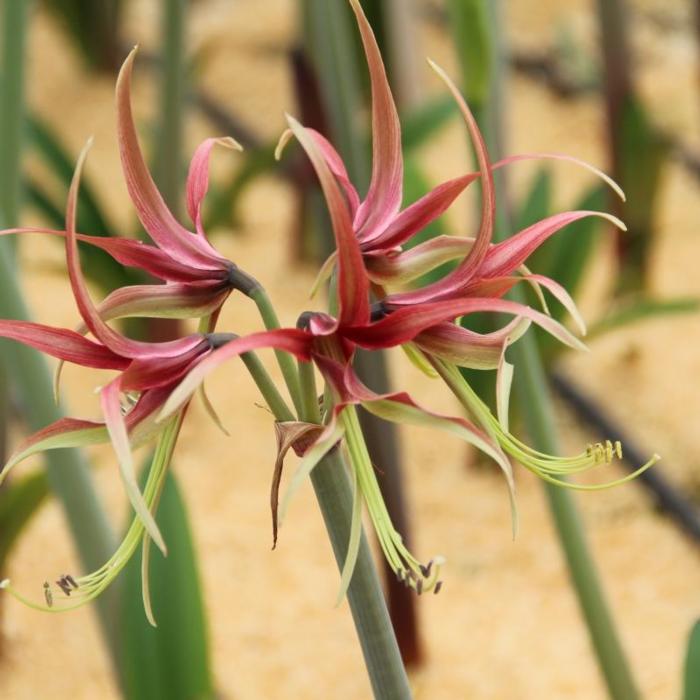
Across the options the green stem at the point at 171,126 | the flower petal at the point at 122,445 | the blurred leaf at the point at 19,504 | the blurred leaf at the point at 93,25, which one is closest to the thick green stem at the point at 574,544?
the blurred leaf at the point at 19,504

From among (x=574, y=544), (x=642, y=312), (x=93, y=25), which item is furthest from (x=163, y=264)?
(x=93, y=25)

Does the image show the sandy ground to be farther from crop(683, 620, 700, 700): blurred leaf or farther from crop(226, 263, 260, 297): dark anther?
crop(226, 263, 260, 297): dark anther

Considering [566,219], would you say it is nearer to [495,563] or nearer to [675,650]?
[675,650]

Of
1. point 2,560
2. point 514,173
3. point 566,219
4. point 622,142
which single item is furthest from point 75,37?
point 566,219

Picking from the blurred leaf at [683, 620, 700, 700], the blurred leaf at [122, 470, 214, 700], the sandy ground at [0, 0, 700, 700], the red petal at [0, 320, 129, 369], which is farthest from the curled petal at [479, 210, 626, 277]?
the sandy ground at [0, 0, 700, 700]

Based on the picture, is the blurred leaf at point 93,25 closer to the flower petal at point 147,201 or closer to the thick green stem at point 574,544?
the thick green stem at point 574,544
